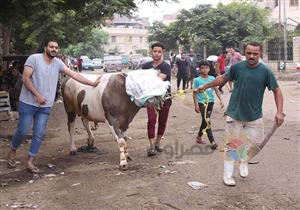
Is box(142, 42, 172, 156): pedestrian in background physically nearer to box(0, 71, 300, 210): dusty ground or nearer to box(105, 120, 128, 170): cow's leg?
box(0, 71, 300, 210): dusty ground

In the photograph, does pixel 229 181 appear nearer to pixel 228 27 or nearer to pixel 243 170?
pixel 243 170

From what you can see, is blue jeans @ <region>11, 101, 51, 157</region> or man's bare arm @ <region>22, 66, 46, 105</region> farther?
blue jeans @ <region>11, 101, 51, 157</region>

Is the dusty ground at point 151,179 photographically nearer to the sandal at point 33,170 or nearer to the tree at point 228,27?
the sandal at point 33,170

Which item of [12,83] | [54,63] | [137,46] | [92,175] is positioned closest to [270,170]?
[92,175]

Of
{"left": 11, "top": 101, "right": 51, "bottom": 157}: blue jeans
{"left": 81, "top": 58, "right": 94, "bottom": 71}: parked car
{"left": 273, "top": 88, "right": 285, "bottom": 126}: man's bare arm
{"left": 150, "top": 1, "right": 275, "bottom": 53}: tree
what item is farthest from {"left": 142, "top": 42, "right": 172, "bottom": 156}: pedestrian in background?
{"left": 81, "top": 58, "right": 94, "bottom": 71}: parked car

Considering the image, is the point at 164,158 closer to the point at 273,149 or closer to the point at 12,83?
the point at 273,149

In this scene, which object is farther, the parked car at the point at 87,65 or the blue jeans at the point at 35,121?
the parked car at the point at 87,65

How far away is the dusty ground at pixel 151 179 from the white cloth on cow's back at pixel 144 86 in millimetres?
1017

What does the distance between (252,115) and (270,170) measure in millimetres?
1094

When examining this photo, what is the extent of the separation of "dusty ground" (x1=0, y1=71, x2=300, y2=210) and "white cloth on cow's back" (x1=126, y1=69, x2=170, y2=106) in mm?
1017

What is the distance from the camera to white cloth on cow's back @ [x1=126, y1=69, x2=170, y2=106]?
6.71m

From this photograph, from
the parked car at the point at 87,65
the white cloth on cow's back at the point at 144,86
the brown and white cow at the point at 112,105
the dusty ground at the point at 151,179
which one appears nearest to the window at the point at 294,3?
the parked car at the point at 87,65

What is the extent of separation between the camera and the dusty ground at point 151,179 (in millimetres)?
5359

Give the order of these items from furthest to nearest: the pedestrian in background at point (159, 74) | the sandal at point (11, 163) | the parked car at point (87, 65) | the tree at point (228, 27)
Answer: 1. the parked car at point (87, 65)
2. the tree at point (228, 27)
3. the pedestrian in background at point (159, 74)
4. the sandal at point (11, 163)
